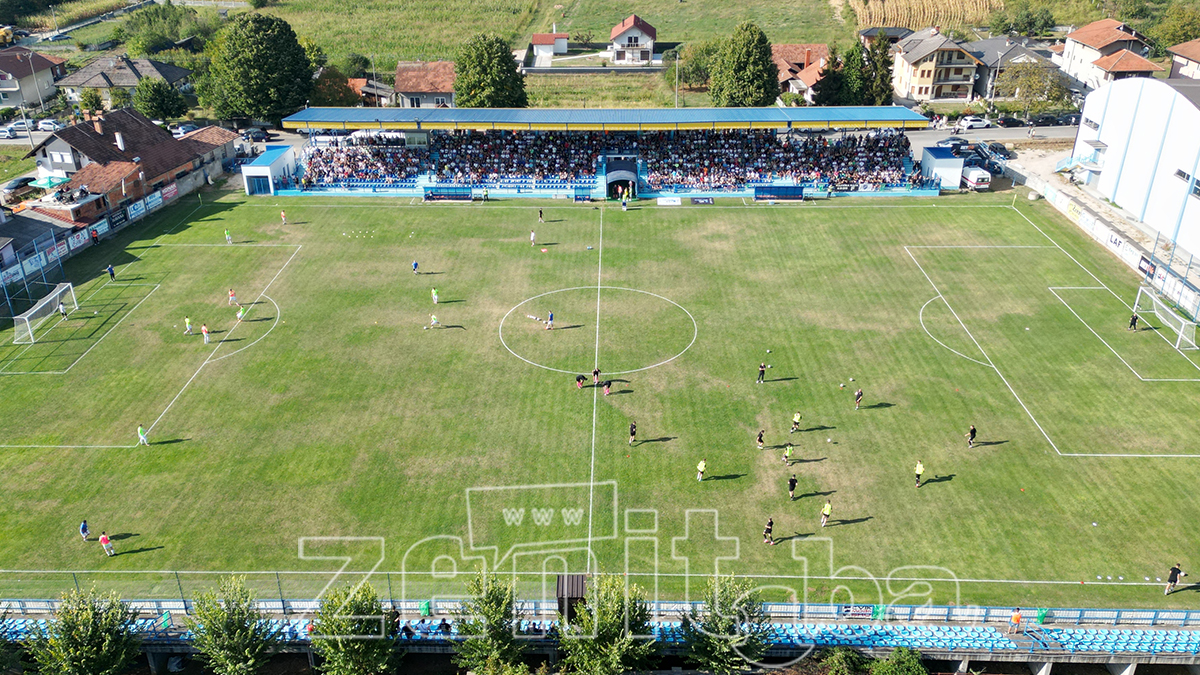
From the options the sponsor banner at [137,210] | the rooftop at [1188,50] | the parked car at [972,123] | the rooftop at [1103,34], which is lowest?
the sponsor banner at [137,210]

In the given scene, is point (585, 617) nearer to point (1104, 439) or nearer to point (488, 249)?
point (1104, 439)

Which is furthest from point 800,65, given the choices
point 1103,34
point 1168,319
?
point 1168,319

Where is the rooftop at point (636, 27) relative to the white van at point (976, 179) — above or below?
above

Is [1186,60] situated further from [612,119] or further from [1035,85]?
[612,119]

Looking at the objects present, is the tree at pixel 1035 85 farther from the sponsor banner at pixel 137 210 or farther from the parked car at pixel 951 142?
the sponsor banner at pixel 137 210

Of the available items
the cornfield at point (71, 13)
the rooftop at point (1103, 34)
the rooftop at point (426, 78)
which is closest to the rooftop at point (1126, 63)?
the rooftop at point (1103, 34)

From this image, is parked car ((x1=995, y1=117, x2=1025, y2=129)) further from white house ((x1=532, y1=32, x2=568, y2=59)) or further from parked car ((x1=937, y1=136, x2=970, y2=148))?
white house ((x1=532, y1=32, x2=568, y2=59))

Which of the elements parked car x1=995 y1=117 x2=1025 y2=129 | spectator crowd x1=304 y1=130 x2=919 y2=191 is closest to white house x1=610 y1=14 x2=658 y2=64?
spectator crowd x1=304 y1=130 x2=919 y2=191

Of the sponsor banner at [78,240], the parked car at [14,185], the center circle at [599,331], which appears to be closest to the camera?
the center circle at [599,331]
